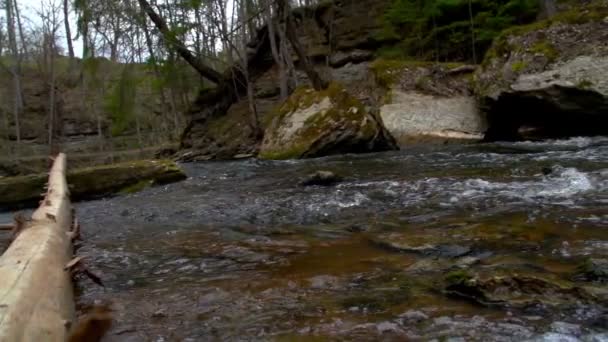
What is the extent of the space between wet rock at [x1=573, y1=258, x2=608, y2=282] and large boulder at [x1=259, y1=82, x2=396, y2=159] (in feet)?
27.2

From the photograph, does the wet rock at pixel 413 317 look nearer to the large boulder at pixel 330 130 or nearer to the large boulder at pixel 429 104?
the large boulder at pixel 330 130

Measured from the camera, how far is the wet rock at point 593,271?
2.87 meters

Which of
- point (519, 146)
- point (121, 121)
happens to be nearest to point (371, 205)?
point (519, 146)

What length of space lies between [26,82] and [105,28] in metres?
28.1

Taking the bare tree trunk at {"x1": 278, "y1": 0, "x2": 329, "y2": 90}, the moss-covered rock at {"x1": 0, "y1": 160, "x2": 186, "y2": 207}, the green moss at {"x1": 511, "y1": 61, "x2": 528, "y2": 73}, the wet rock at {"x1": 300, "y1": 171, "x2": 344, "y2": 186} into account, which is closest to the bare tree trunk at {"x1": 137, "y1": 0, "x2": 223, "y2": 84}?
the bare tree trunk at {"x1": 278, "y1": 0, "x2": 329, "y2": 90}

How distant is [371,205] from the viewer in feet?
19.1

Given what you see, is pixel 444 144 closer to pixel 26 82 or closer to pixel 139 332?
pixel 139 332

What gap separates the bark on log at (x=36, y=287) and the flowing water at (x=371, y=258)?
33 centimetres

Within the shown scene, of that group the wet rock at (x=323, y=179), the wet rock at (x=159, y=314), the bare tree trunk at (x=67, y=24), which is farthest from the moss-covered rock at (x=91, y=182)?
the bare tree trunk at (x=67, y=24)

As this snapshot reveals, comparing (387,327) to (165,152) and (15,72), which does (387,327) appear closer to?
(165,152)

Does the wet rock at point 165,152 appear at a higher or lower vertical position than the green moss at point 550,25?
lower

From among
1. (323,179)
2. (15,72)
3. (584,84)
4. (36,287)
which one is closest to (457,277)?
(36,287)

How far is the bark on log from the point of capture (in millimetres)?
2002

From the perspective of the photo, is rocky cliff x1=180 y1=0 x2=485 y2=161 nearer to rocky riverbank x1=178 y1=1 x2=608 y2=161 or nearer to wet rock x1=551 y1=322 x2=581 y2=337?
rocky riverbank x1=178 y1=1 x2=608 y2=161
